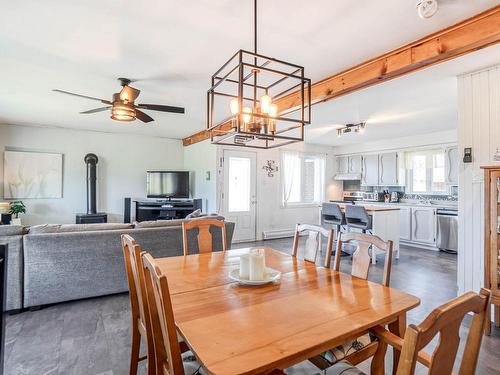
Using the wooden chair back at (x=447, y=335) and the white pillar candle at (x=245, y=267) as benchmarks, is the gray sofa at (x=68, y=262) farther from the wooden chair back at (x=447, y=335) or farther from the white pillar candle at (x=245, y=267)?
the wooden chair back at (x=447, y=335)

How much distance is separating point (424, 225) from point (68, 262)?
19.6ft

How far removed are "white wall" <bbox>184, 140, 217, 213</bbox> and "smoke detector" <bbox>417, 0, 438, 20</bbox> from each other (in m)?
→ 4.43

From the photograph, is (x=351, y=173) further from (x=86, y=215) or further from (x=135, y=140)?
(x=86, y=215)

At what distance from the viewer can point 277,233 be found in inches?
260

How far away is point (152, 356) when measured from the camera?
1479mm

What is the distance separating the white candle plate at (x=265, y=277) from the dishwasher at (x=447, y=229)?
497 centimetres

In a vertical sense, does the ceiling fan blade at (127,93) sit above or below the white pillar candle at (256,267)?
above

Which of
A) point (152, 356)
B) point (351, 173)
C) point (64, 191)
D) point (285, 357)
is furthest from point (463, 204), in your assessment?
point (64, 191)

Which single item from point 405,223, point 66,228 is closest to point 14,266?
point 66,228

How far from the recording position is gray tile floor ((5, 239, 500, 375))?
77.1 inches

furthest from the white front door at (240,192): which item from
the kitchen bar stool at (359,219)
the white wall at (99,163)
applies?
the kitchen bar stool at (359,219)

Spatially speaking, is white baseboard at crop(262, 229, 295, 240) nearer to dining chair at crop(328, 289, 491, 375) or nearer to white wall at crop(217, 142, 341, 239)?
white wall at crop(217, 142, 341, 239)

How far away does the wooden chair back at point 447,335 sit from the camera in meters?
0.67

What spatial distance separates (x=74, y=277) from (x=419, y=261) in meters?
4.93
